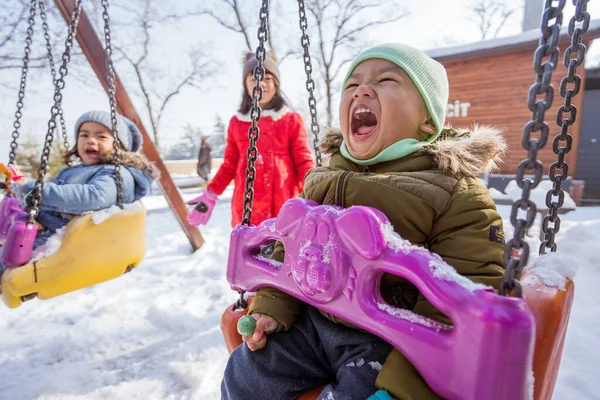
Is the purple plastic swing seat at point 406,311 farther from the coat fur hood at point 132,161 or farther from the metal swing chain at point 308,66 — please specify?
the coat fur hood at point 132,161

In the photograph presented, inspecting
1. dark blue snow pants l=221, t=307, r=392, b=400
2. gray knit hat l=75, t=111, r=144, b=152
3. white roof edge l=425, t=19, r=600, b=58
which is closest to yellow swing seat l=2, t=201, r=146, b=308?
gray knit hat l=75, t=111, r=144, b=152

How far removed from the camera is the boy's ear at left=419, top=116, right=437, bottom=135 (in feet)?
3.13

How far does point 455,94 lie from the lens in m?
7.70

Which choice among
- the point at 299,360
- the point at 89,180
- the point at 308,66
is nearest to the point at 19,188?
the point at 89,180

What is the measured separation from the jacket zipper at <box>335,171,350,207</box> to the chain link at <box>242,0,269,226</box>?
10.2 inches

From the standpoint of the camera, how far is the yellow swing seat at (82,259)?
1443 mm

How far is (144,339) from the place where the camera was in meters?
1.89

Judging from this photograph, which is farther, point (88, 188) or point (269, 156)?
point (269, 156)

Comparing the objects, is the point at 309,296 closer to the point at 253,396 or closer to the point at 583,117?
the point at 253,396

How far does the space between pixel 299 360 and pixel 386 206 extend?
0.40 m

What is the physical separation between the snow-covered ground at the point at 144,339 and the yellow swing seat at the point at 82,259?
38 cm

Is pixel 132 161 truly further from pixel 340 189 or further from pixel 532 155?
pixel 532 155

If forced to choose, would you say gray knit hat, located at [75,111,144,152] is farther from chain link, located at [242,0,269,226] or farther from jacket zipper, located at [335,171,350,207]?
jacket zipper, located at [335,171,350,207]

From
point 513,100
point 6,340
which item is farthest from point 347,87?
point 513,100
